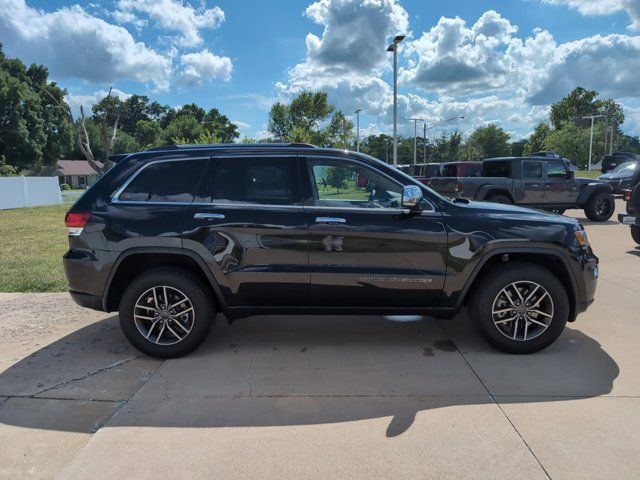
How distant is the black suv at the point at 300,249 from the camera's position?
400cm

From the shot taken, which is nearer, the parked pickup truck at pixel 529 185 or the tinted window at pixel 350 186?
the tinted window at pixel 350 186

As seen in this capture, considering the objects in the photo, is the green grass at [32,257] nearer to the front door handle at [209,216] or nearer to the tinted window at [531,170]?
the front door handle at [209,216]

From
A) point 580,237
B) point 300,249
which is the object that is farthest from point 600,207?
point 300,249

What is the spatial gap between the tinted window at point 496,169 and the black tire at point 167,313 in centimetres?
1100

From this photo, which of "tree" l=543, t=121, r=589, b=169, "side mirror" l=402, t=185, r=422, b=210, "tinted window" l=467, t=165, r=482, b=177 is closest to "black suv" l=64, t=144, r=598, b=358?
"side mirror" l=402, t=185, r=422, b=210

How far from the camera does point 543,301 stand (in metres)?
4.09

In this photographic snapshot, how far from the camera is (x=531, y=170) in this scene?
42.5ft

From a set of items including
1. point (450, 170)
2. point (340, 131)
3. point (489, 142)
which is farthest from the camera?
point (489, 142)

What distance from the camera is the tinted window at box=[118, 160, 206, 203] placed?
13.5 ft

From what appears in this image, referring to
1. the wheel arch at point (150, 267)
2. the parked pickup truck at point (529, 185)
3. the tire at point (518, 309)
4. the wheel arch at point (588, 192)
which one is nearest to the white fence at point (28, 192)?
the parked pickup truck at point (529, 185)

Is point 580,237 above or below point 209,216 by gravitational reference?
below

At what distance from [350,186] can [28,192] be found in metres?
25.7

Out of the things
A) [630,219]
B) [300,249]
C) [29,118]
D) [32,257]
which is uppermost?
[29,118]

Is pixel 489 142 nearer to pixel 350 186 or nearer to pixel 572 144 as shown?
pixel 572 144
